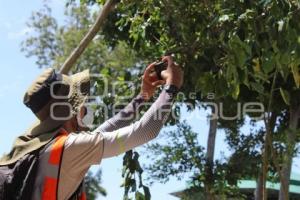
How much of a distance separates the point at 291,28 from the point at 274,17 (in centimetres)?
17

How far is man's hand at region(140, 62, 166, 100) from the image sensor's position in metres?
2.48

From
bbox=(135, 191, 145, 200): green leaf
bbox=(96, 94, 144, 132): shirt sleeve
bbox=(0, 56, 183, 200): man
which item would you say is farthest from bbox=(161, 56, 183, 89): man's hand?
bbox=(135, 191, 145, 200): green leaf

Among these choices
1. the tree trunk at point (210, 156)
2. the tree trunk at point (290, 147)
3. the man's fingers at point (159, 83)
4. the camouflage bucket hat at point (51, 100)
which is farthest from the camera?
the tree trunk at point (210, 156)

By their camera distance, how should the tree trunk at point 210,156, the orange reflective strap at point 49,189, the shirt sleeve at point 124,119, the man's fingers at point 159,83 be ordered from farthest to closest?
1. the tree trunk at point 210,156
2. the shirt sleeve at point 124,119
3. the man's fingers at point 159,83
4. the orange reflective strap at point 49,189

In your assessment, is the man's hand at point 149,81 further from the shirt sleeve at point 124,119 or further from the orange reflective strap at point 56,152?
the orange reflective strap at point 56,152

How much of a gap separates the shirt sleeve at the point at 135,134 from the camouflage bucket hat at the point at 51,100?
201 millimetres

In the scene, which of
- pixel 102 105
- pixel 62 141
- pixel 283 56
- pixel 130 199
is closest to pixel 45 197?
pixel 62 141

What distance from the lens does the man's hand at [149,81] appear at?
248 centimetres

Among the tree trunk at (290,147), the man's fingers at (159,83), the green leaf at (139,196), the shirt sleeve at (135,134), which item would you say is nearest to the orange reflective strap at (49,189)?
the shirt sleeve at (135,134)

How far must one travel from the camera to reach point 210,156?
920 centimetres

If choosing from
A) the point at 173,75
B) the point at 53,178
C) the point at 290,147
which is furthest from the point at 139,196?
the point at 290,147

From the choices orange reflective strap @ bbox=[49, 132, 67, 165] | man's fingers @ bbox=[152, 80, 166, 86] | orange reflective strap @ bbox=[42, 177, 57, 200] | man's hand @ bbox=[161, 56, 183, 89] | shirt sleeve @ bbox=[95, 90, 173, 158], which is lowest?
orange reflective strap @ bbox=[42, 177, 57, 200]

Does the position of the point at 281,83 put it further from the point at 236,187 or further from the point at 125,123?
the point at 125,123

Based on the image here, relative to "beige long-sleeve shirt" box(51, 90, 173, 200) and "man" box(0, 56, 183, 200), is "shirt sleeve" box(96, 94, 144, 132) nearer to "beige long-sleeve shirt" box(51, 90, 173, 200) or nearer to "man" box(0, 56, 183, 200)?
"man" box(0, 56, 183, 200)
